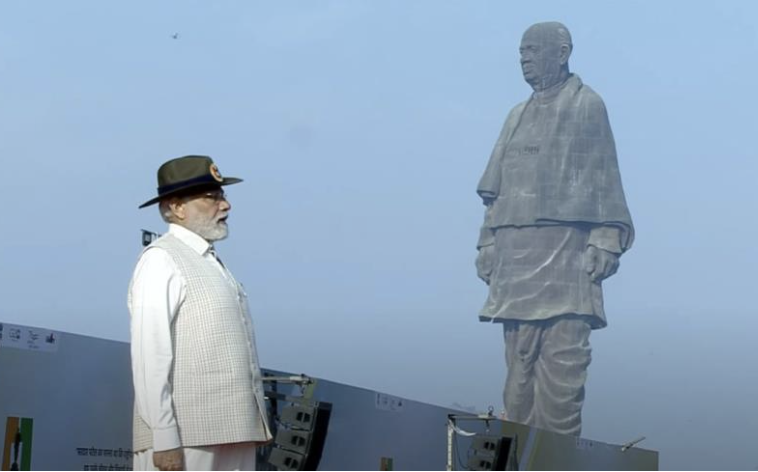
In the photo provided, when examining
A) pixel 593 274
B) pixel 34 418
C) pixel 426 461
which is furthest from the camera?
pixel 593 274

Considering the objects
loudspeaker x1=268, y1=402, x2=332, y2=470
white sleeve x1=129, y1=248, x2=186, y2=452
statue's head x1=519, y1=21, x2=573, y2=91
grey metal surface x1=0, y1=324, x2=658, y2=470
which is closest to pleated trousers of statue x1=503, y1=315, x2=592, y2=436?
statue's head x1=519, y1=21, x2=573, y2=91

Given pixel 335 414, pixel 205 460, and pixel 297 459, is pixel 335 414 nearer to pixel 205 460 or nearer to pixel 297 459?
pixel 297 459

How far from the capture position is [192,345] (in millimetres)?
2586

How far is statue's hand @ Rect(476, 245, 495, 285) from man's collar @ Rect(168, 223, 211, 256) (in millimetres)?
13519

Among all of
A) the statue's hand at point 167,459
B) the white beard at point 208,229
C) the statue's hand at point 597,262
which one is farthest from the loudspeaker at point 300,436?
the statue's hand at point 597,262

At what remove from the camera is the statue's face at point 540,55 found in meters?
15.6

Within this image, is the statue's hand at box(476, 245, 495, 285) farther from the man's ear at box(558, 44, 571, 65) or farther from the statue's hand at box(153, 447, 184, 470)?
the statue's hand at box(153, 447, 184, 470)

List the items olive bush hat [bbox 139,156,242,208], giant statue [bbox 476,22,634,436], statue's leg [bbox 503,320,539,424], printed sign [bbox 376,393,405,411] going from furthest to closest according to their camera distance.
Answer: statue's leg [bbox 503,320,539,424] < giant statue [bbox 476,22,634,436] < printed sign [bbox 376,393,405,411] < olive bush hat [bbox 139,156,242,208]

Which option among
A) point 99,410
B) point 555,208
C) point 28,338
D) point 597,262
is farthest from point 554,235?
point 28,338

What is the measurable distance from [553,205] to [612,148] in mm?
1065

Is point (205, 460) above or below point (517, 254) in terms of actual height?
below

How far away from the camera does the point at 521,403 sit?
1562 cm

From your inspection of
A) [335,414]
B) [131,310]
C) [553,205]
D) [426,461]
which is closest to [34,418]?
[131,310]

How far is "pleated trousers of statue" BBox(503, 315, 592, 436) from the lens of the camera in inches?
604
